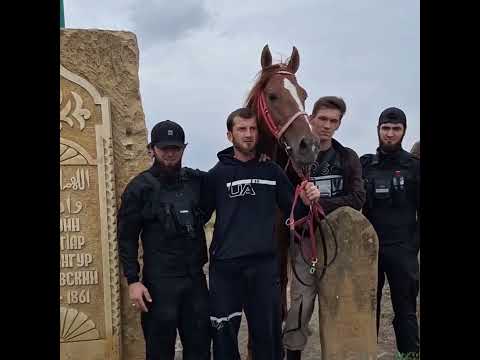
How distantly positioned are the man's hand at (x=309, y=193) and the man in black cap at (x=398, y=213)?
38.7 inches

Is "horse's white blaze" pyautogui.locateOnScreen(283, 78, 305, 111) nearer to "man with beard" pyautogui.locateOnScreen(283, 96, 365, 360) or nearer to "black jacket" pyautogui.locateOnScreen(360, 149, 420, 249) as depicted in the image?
"man with beard" pyautogui.locateOnScreen(283, 96, 365, 360)

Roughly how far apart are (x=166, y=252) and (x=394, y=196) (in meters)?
1.95

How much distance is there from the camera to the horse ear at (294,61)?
13.2 feet

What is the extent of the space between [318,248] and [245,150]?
2.89 ft

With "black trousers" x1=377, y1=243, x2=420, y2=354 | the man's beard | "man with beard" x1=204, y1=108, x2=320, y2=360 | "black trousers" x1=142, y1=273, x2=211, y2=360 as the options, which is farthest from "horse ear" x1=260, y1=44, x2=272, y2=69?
"black trousers" x1=377, y1=243, x2=420, y2=354

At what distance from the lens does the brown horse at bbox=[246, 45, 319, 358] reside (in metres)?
3.49

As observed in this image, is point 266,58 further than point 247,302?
Yes

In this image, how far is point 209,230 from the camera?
8.95m

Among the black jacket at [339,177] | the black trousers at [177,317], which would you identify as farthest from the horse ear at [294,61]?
the black trousers at [177,317]

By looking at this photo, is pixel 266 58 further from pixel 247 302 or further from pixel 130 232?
pixel 247 302

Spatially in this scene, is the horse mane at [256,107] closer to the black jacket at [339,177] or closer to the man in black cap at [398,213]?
the black jacket at [339,177]

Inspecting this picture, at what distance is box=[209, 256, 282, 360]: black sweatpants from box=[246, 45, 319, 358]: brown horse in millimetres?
639

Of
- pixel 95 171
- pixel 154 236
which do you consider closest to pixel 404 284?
pixel 154 236

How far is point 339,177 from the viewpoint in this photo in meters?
3.87
